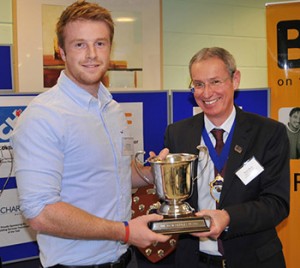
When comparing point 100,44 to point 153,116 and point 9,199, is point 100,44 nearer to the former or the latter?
point 9,199

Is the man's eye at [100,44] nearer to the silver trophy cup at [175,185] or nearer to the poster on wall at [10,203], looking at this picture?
the silver trophy cup at [175,185]

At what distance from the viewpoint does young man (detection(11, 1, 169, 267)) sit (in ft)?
5.04

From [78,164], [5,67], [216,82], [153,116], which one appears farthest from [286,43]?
[78,164]

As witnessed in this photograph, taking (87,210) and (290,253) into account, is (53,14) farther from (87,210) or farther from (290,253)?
(290,253)

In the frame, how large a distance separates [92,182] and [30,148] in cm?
28

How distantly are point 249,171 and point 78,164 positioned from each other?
75 centimetres

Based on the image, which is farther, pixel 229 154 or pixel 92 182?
pixel 229 154

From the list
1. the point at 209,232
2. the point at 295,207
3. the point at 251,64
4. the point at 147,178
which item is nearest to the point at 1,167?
the point at 147,178

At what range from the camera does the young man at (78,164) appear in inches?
60.4

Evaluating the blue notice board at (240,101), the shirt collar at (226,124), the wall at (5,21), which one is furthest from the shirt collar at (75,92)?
the wall at (5,21)

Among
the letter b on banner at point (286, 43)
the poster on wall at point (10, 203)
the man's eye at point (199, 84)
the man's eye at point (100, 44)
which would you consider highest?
the letter b on banner at point (286, 43)

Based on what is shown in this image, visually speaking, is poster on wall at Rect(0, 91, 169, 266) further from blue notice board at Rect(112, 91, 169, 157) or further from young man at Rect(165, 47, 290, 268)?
young man at Rect(165, 47, 290, 268)

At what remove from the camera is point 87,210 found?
5.50ft

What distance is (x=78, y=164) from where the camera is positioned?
164 centimetres
